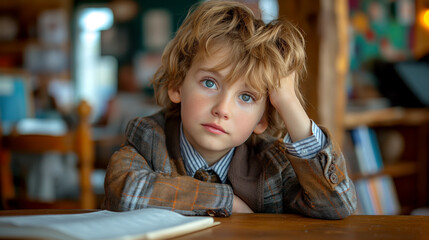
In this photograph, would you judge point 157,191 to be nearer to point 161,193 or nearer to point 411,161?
point 161,193

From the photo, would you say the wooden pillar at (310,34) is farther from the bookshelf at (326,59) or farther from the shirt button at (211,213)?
the shirt button at (211,213)

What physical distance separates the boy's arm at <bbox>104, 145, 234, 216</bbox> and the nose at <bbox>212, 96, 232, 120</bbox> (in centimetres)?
14

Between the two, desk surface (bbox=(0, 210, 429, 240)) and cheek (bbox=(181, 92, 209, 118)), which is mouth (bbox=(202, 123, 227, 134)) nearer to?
A: cheek (bbox=(181, 92, 209, 118))

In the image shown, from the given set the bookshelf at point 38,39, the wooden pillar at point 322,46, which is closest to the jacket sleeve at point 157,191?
the wooden pillar at point 322,46

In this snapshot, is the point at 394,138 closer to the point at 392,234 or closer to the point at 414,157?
the point at 414,157

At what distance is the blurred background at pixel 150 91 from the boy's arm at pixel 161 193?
18.3 inches

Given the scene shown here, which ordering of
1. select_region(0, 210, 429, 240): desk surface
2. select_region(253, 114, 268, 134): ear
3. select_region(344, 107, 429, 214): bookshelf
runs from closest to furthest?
select_region(0, 210, 429, 240): desk surface
select_region(253, 114, 268, 134): ear
select_region(344, 107, 429, 214): bookshelf

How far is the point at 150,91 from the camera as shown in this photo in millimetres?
6492

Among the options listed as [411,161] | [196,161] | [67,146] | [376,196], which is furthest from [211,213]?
[411,161]

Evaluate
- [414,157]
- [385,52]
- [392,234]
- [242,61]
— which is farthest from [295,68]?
[385,52]

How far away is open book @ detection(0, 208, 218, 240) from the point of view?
1.70 feet

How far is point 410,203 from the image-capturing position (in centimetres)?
343

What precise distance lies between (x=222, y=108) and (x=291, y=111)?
0.15m

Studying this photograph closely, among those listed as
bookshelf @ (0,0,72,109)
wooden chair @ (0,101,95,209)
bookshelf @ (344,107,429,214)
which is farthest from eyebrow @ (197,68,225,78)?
bookshelf @ (0,0,72,109)
